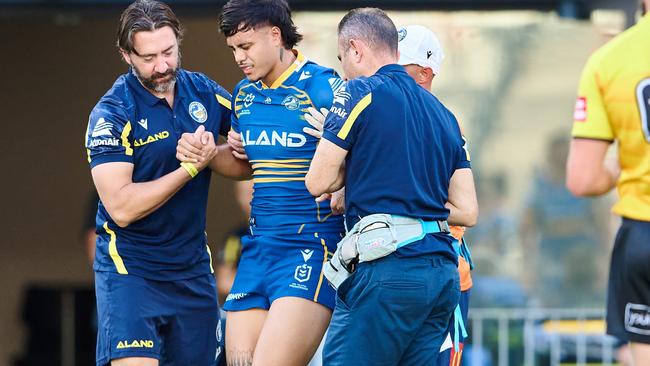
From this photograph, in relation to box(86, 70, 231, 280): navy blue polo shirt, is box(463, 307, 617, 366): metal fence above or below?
below

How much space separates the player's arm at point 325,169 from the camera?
171 inches

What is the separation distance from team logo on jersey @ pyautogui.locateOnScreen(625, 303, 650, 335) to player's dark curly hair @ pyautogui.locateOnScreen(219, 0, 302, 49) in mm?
1765

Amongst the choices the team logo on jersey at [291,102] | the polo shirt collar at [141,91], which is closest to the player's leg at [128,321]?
the polo shirt collar at [141,91]

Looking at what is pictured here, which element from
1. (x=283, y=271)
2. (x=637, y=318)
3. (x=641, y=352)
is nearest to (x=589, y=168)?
(x=637, y=318)

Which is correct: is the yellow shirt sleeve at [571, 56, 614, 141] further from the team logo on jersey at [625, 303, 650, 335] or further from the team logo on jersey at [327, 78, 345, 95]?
the team logo on jersey at [327, 78, 345, 95]

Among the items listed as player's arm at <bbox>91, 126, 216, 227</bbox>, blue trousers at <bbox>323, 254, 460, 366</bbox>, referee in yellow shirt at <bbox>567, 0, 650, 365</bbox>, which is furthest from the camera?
player's arm at <bbox>91, 126, 216, 227</bbox>

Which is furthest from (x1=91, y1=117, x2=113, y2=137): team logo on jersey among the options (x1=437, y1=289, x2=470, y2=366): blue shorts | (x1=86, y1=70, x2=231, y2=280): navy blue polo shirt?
(x1=437, y1=289, x2=470, y2=366): blue shorts

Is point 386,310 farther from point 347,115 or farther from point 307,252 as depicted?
point 347,115

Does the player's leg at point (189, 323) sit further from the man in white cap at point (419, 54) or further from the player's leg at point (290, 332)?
the man in white cap at point (419, 54)

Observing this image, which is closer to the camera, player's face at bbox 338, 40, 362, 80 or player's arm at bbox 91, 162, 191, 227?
player's face at bbox 338, 40, 362, 80

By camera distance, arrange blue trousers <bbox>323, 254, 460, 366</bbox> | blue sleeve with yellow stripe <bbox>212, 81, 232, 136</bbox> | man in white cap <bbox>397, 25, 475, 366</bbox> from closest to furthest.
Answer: blue trousers <bbox>323, 254, 460, 366</bbox>
man in white cap <bbox>397, 25, 475, 366</bbox>
blue sleeve with yellow stripe <bbox>212, 81, 232, 136</bbox>

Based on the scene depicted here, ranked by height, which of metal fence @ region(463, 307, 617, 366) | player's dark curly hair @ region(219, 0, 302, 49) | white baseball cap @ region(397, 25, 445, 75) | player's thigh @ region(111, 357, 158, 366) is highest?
player's dark curly hair @ region(219, 0, 302, 49)

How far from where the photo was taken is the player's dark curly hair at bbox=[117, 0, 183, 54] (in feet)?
16.1

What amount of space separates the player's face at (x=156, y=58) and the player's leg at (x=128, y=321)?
80cm
